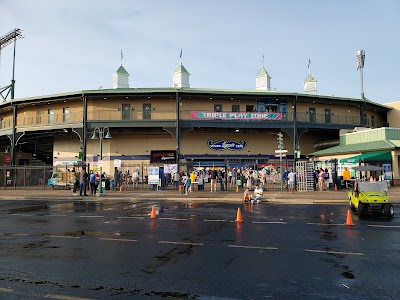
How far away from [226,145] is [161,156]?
23.1 ft

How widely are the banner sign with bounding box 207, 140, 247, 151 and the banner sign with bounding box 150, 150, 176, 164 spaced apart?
13.8 ft

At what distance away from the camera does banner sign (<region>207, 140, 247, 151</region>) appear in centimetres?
3909

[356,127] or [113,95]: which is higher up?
[113,95]

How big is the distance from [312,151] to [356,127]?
5.89 m

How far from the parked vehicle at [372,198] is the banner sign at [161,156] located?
2572cm

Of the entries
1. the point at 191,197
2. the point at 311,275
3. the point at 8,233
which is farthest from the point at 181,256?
the point at 191,197

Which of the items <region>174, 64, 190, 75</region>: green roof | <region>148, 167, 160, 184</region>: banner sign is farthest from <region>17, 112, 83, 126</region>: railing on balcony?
<region>174, 64, 190, 75</region>: green roof

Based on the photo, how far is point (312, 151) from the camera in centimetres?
4197

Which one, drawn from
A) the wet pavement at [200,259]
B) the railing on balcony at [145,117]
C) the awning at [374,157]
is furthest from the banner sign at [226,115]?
the wet pavement at [200,259]

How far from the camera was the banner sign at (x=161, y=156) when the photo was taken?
126 feet

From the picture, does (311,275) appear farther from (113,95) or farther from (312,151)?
(312,151)

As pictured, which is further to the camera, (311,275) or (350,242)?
(350,242)

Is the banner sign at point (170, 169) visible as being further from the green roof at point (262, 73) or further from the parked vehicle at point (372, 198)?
the green roof at point (262, 73)

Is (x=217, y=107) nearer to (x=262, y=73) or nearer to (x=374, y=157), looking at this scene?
(x=262, y=73)
